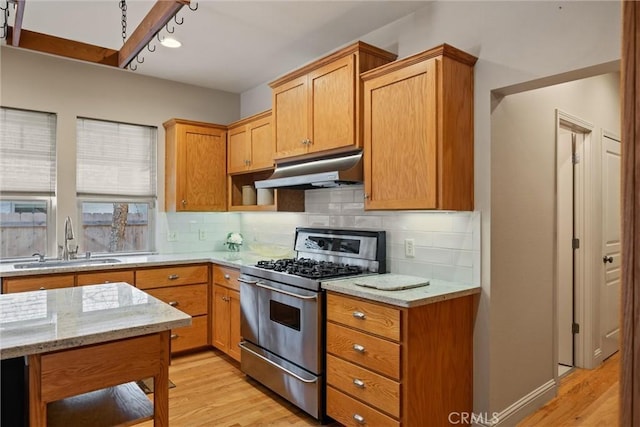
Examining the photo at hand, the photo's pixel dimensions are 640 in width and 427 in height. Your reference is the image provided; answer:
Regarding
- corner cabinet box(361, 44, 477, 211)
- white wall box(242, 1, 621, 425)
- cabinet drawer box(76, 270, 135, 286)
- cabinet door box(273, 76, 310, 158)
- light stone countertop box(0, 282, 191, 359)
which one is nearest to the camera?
light stone countertop box(0, 282, 191, 359)

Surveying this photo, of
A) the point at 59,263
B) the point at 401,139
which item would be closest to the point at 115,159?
the point at 59,263

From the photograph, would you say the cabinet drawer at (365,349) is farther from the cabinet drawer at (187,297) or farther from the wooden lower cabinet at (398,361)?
the cabinet drawer at (187,297)

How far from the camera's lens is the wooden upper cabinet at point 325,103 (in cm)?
272

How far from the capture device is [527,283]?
265 centimetres

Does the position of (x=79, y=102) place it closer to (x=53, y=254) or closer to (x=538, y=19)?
(x=53, y=254)

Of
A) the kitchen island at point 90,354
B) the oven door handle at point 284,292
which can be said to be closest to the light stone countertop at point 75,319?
the kitchen island at point 90,354

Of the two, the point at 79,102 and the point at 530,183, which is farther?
the point at 79,102

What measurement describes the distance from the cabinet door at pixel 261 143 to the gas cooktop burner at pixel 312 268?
985 mm

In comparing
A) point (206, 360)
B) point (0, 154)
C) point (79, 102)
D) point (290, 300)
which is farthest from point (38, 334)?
point (79, 102)

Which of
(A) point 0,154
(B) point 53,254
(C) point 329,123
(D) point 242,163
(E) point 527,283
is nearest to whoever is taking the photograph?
(E) point 527,283

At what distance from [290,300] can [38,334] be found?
156 cm

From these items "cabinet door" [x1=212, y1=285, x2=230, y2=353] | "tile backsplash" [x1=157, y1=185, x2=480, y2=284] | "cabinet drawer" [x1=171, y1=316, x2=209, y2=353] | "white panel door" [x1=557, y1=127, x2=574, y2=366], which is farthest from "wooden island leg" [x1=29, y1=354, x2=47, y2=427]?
"white panel door" [x1=557, y1=127, x2=574, y2=366]

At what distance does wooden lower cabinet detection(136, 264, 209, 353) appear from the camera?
3.54 m

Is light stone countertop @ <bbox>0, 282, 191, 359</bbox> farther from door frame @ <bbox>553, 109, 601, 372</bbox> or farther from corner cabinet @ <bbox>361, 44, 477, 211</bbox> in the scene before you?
door frame @ <bbox>553, 109, 601, 372</bbox>
